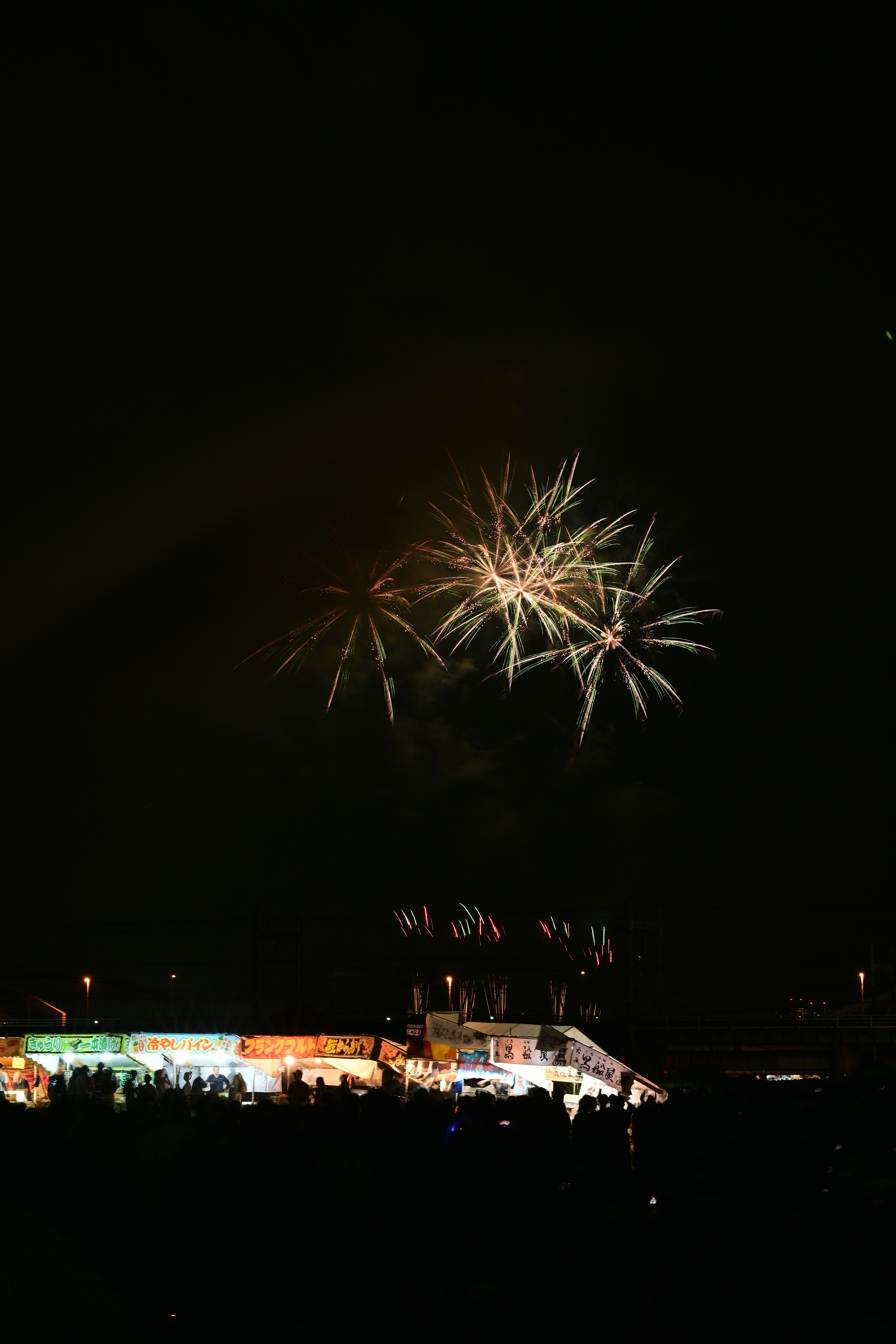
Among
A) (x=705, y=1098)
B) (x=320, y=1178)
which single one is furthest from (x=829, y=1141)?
(x=320, y=1178)

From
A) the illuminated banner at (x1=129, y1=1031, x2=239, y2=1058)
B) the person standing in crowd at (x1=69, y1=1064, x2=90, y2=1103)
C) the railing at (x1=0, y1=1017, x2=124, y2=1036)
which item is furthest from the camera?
the railing at (x1=0, y1=1017, x2=124, y2=1036)

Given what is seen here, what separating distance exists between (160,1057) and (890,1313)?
24829 millimetres

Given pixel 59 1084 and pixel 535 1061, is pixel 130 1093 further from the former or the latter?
pixel 535 1061

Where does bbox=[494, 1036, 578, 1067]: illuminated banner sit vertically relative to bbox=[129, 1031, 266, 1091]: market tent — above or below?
above

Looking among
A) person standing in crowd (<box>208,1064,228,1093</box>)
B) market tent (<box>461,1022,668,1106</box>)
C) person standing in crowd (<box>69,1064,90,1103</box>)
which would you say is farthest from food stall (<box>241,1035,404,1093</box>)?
person standing in crowd (<box>69,1064,90,1103</box>)

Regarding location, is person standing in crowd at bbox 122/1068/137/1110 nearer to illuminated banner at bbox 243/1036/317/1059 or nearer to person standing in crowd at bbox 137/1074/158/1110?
person standing in crowd at bbox 137/1074/158/1110

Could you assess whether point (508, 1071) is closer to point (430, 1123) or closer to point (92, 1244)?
point (430, 1123)

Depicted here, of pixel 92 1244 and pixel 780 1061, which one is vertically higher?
pixel 92 1244

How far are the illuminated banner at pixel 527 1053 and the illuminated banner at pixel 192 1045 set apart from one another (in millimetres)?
6713

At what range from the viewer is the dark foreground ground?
3.27 m

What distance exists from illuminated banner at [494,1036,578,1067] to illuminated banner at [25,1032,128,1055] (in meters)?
9.82

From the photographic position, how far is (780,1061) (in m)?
47.6

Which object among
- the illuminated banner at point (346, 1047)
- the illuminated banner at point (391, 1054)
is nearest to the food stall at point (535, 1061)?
the illuminated banner at point (391, 1054)

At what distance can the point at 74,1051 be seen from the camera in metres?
25.6
